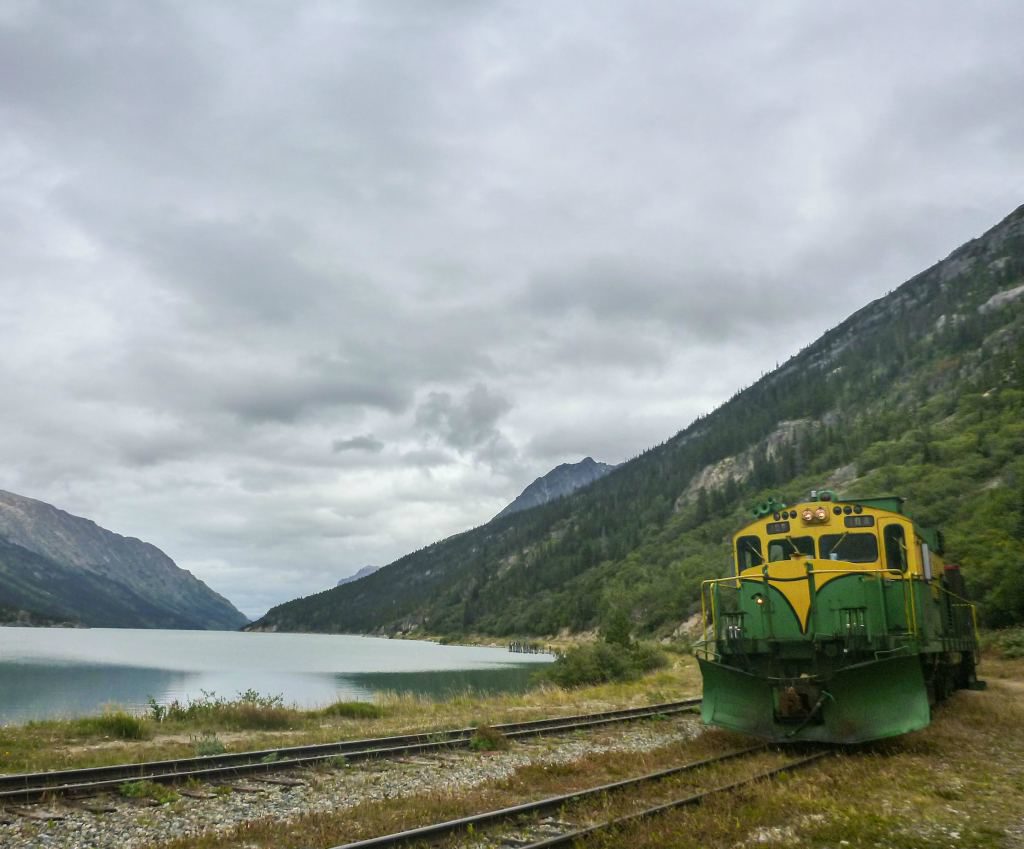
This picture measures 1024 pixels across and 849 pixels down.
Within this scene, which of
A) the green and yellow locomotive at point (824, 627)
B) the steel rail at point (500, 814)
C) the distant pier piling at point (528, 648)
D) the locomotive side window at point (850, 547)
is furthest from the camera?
the distant pier piling at point (528, 648)

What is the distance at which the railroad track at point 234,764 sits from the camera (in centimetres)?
1023

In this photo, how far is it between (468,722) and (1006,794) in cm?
1180

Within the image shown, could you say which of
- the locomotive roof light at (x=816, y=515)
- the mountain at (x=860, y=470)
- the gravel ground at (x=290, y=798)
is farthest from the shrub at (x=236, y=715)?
the mountain at (x=860, y=470)

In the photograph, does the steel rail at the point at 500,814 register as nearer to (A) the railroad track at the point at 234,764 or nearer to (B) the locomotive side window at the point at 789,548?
(B) the locomotive side window at the point at 789,548

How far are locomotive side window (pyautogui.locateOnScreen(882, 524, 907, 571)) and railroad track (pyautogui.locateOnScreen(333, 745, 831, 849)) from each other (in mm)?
5051

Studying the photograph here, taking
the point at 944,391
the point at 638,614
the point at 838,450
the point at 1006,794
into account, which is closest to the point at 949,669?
the point at 1006,794

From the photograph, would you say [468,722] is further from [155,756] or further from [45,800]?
[45,800]

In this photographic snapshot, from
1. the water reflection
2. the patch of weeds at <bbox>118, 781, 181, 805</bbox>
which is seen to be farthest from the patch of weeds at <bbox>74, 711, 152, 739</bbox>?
the water reflection

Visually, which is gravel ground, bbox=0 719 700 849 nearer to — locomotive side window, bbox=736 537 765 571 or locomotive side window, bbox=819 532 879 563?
locomotive side window, bbox=736 537 765 571

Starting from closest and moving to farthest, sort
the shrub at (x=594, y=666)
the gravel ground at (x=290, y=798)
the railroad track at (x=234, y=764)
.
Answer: the gravel ground at (x=290, y=798)
the railroad track at (x=234, y=764)
the shrub at (x=594, y=666)

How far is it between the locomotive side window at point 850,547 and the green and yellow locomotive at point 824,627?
0.02 m

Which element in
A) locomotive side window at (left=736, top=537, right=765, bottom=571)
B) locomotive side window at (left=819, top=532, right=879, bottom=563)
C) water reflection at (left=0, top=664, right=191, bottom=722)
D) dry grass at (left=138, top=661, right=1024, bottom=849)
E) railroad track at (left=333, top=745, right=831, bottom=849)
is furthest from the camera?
water reflection at (left=0, top=664, right=191, bottom=722)

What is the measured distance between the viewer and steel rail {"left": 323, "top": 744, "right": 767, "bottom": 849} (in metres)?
7.54

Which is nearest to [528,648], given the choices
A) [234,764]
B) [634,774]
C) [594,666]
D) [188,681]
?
[188,681]
